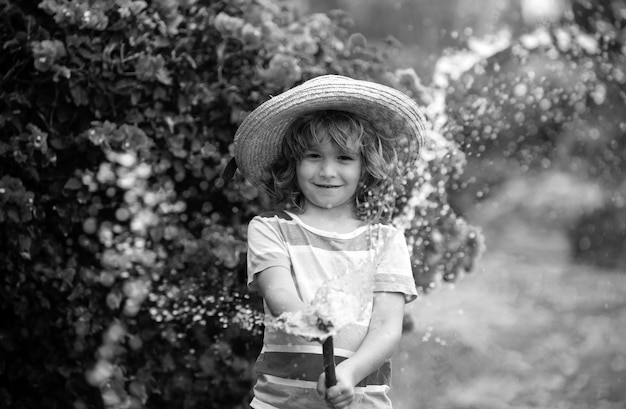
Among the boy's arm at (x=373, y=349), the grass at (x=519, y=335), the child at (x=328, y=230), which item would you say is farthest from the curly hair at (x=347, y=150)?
the grass at (x=519, y=335)

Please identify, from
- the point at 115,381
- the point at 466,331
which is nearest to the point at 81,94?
the point at 115,381

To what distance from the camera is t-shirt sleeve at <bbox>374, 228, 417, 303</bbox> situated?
1869mm

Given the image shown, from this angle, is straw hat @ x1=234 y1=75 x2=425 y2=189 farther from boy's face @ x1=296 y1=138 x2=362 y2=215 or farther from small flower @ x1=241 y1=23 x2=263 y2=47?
small flower @ x1=241 y1=23 x2=263 y2=47

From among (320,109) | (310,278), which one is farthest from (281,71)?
(310,278)

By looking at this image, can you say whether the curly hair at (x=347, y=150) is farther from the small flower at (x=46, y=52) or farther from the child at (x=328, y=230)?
the small flower at (x=46, y=52)

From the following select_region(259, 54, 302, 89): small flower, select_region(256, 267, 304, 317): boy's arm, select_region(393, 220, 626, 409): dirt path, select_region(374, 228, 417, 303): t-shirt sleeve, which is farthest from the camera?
select_region(393, 220, 626, 409): dirt path

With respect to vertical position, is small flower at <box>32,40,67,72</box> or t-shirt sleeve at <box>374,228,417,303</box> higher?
small flower at <box>32,40,67,72</box>

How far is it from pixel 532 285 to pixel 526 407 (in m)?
0.71

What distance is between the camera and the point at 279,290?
180cm

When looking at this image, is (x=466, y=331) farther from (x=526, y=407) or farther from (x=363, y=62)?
(x=363, y=62)

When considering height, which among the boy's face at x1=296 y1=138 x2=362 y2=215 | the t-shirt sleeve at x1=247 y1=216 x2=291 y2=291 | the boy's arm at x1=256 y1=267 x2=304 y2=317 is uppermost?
the boy's face at x1=296 y1=138 x2=362 y2=215

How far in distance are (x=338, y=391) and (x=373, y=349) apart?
6.9 inches

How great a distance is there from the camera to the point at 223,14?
2.61 m

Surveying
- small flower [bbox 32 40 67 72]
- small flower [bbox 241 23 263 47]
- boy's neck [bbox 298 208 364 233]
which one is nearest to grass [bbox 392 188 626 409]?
small flower [bbox 241 23 263 47]
